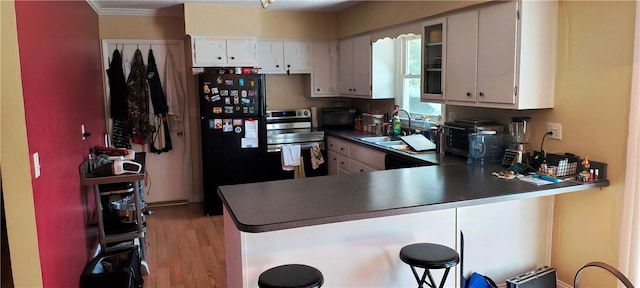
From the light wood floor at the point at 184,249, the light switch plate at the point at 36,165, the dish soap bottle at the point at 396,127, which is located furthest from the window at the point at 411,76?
the light switch plate at the point at 36,165

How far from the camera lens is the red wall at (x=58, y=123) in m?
2.21

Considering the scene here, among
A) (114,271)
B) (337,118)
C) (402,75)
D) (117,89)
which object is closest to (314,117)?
(337,118)

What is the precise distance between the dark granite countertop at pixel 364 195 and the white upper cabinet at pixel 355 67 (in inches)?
90.1

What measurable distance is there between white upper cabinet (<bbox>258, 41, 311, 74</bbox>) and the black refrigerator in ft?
1.90

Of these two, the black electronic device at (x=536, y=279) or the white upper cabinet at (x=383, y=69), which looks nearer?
the black electronic device at (x=536, y=279)

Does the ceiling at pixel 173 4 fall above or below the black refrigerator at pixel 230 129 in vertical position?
above

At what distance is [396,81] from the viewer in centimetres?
511

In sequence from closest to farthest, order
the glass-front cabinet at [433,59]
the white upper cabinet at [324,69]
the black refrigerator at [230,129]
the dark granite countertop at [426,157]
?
the dark granite countertop at [426,157]
the glass-front cabinet at [433,59]
the black refrigerator at [230,129]
the white upper cabinet at [324,69]

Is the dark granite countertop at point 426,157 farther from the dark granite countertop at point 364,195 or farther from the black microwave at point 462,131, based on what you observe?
the dark granite countertop at point 364,195

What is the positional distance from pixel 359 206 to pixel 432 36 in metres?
2.13

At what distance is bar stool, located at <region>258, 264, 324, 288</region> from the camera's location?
1.92 meters

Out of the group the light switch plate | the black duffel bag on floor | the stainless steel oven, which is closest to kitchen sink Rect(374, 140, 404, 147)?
the stainless steel oven

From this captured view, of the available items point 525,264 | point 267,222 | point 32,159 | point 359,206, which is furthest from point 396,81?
point 32,159

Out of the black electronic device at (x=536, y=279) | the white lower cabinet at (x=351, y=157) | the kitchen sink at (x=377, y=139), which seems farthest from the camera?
the kitchen sink at (x=377, y=139)
